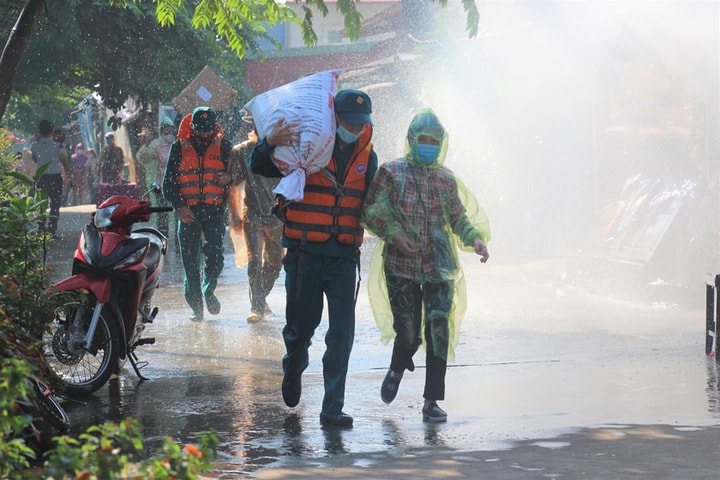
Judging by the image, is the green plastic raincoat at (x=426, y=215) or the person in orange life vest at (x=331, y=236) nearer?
the person in orange life vest at (x=331, y=236)

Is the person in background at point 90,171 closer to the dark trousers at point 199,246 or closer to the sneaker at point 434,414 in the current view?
the dark trousers at point 199,246

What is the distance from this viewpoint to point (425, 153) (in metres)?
6.64

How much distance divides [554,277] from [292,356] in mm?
7808

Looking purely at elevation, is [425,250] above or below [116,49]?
below

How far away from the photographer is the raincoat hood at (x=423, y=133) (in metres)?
6.62

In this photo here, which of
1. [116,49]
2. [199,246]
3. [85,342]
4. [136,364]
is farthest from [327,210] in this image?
[116,49]

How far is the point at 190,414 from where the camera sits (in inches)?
261

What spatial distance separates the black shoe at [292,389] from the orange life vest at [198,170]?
12.5ft

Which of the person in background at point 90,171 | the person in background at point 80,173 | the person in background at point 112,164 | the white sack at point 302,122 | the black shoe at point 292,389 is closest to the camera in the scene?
the white sack at point 302,122

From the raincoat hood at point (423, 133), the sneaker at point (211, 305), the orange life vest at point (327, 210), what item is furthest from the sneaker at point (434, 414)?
the sneaker at point (211, 305)

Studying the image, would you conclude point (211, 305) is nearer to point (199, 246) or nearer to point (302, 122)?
point (199, 246)

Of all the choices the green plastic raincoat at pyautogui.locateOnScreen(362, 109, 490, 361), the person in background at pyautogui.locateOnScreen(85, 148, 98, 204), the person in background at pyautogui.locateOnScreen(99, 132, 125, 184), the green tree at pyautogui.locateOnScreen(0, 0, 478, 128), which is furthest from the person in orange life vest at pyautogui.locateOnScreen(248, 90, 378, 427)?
the person in background at pyautogui.locateOnScreen(85, 148, 98, 204)

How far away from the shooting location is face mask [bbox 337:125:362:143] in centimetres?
645

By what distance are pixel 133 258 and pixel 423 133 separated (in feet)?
6.29
